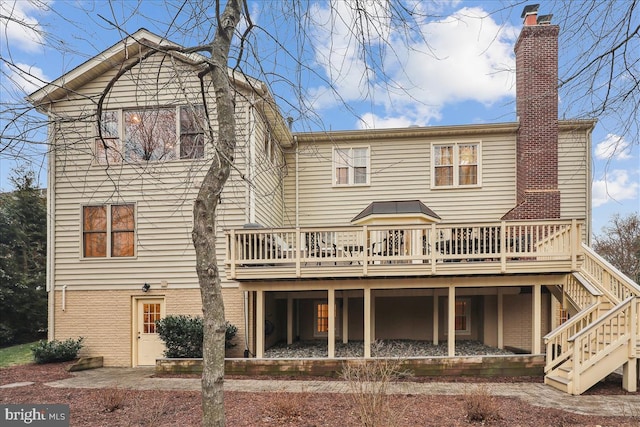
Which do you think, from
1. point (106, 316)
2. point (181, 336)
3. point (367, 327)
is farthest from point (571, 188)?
point (106, 316)

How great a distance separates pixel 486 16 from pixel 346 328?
905 cm

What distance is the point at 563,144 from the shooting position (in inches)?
455

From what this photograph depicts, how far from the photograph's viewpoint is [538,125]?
10750mm

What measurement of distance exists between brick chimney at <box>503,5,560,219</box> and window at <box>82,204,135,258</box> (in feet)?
34.0

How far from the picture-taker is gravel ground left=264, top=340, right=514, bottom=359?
8.96 m

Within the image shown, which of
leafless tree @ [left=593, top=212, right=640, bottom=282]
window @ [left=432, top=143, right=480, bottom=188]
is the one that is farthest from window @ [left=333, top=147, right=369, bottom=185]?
leafless tree @ [left=593, top=212, right=640, bottom=282]

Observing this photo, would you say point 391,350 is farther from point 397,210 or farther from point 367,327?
point 397,210

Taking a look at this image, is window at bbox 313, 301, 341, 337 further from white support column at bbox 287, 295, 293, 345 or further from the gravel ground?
white support column at bbox 287, 295, 293, 345

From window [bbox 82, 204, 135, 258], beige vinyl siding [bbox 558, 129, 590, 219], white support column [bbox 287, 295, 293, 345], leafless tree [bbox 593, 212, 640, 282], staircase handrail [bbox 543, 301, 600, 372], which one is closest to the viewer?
staircase handrail [bbox 543, 301, 600, 372]

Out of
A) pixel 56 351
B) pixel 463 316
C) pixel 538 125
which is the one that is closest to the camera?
pixel 56 351

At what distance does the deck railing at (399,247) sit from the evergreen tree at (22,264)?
10.6m

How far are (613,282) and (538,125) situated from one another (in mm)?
4829

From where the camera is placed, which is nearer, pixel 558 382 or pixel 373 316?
pixel 558 382

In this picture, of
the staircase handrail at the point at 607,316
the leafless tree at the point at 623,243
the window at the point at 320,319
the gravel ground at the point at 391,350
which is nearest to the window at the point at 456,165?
the gravel ground at the point at 391,350
